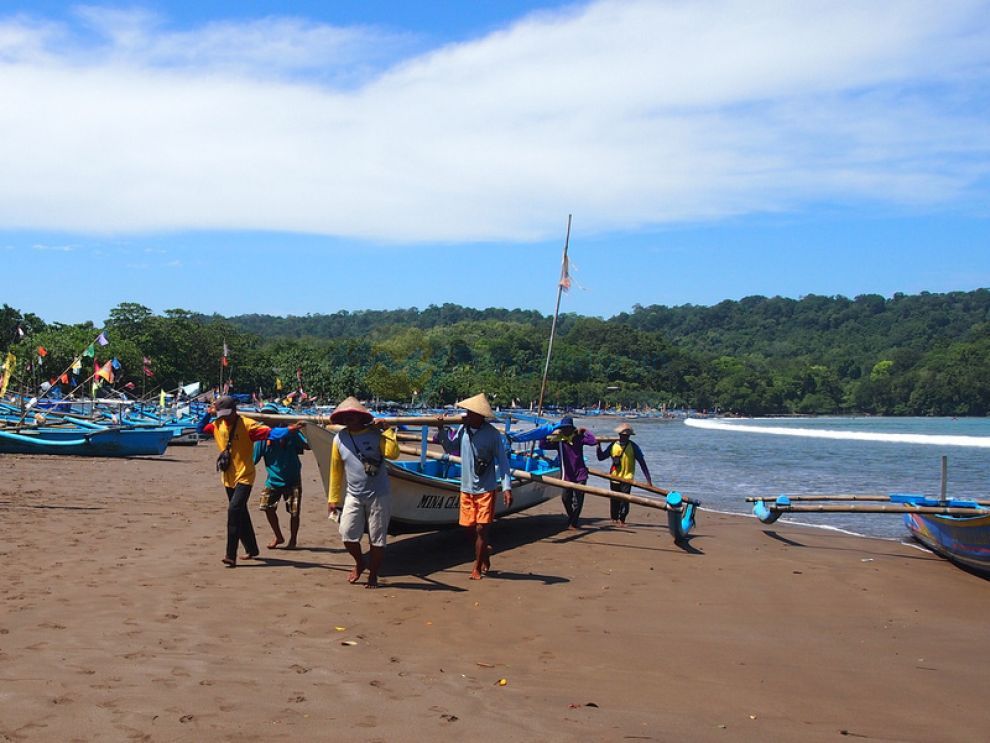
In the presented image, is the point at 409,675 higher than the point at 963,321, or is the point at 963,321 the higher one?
the point at 963,321

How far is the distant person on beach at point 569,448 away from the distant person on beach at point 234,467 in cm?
488

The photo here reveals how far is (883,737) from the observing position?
4965mm

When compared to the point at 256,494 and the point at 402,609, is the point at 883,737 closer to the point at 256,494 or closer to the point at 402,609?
the point at 402,609

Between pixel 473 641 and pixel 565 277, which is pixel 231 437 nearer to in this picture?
pixel 473 641

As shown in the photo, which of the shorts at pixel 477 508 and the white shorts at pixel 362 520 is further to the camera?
the shorts at pixel 477 508

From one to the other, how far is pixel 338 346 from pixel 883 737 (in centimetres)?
9322

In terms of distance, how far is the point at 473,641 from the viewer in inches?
258

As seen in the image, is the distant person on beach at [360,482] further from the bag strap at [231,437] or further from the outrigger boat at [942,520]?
the outrigger boat at [942,520]

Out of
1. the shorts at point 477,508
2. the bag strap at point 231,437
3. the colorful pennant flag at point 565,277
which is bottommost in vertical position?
the shorts at point 477,508

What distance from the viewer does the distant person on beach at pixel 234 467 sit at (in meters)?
8.71

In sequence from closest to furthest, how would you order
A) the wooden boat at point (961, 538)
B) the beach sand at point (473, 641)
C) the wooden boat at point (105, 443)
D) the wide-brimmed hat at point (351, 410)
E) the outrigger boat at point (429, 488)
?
the beach sand at point (473, 641) → the wide-brimmed hat at point (351, 410) → the outrigger boat at point (429, 488) → the wooden boat at point (961, 538) → the wooden boat at point (105, 443)

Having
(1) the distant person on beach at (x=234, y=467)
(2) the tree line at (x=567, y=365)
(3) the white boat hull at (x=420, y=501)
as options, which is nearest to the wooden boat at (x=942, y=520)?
(3) the white boat hull at (x=420, y=501)

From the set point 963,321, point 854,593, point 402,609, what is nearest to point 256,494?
point 402,609

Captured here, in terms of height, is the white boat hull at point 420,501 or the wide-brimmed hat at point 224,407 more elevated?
the wide-brimmed hat at point 224,407
